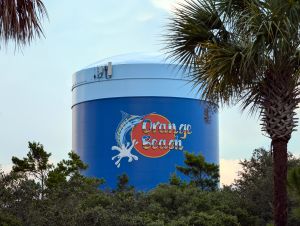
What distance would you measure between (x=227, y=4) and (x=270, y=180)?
1227cm

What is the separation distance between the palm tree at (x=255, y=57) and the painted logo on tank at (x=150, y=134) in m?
29.1

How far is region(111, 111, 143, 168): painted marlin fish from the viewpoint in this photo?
4528 centimetres

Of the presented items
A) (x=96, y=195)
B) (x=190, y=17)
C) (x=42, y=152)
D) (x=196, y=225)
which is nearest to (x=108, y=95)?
(x=42, y=152)

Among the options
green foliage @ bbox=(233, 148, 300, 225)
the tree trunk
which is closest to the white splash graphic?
green foliage @ bbox=(233, 148, 300, 225)

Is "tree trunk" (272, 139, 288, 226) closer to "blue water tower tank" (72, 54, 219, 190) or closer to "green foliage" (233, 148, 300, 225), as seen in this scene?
"green foliage" (233, 148, 300, 225)

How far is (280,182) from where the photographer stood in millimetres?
14938

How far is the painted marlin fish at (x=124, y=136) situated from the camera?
45.3 meters

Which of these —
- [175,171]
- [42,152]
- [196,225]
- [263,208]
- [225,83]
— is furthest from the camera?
[175,171]

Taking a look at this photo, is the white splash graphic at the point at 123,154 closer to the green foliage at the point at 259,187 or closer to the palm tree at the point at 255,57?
the green foliage at the point at 259,187

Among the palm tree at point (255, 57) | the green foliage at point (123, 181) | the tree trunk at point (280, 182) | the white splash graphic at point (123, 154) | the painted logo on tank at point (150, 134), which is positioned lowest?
the tree trunk at point (280, 182)

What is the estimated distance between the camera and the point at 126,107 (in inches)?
1799

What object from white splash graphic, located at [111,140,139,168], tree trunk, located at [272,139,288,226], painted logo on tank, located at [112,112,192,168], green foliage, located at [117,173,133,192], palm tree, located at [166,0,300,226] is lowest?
tree trunk, located at [272,139,288,226]

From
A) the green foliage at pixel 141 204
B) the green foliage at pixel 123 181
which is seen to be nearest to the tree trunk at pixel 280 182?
the green foliage at pixel 141 204

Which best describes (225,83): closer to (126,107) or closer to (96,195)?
(96,195)
